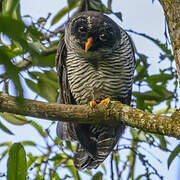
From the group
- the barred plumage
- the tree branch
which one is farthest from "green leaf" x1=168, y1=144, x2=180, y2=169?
the barred plumage

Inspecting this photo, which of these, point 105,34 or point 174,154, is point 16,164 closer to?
point 174,154

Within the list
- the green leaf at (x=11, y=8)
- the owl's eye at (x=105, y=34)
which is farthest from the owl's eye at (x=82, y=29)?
the green leaf at (x=11, y=8)

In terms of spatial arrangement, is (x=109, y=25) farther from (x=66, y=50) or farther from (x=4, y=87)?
(x=4, y=87)

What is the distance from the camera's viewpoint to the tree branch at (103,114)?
194 centimetres

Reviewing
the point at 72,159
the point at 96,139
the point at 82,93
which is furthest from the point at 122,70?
the point at 72,159

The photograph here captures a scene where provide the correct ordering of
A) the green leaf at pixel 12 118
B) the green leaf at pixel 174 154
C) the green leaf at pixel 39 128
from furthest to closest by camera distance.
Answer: the green leaf at pixel 39 128
the green leaf at pixel 12 118
the green leaf at pixel 174 154

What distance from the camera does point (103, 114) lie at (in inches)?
91.3

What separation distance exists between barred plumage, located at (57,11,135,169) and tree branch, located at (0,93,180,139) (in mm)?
934

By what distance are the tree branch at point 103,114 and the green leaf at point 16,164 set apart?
0.33 m

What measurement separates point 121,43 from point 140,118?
1.38m

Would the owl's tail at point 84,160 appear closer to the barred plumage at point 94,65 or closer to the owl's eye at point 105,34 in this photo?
the barred plumage at point 94,65

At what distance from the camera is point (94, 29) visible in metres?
3.08

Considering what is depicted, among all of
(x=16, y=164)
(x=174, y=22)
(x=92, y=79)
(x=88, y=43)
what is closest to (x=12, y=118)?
(x=16, y=164)

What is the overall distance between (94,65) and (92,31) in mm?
359
